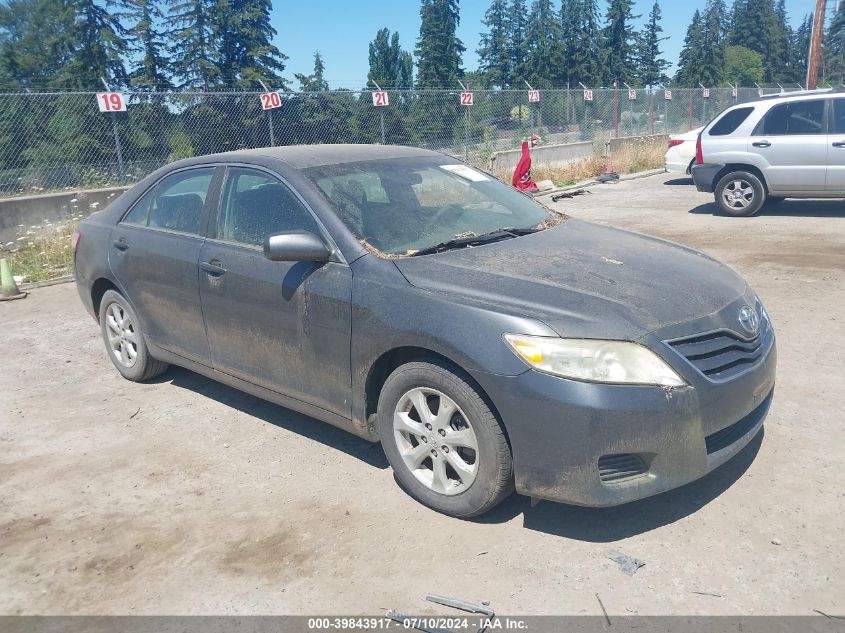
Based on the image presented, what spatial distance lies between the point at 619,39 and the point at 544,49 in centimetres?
994

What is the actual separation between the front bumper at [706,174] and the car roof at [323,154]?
8.48 metres

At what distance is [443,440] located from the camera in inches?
136

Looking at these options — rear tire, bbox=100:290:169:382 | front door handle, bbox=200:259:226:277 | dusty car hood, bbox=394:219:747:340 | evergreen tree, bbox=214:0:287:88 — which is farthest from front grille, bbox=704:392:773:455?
evergreen tree, bbox=214:0:287:88

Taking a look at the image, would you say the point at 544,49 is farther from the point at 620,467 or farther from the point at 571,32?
the point at 620,467

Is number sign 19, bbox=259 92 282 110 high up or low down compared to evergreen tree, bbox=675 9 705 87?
down

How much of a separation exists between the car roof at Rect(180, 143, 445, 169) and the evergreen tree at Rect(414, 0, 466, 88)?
5797 centimetres

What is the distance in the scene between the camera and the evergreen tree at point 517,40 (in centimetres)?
6444

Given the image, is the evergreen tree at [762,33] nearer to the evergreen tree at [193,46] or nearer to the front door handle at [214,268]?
the evergreen tree at [193,46]

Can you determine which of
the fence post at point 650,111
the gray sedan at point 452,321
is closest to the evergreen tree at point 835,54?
the fence post at point 650,111

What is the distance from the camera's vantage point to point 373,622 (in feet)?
9.45

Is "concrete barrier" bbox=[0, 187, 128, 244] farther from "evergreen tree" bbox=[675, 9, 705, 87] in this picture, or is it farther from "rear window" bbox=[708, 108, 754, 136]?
"evergreen tree" bbox=[675, 9, 705, 87]

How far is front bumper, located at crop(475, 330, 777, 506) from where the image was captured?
9.98 feet

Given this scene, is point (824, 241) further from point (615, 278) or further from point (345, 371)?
point (345, 371)

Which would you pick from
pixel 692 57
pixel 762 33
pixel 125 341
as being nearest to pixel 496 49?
pixel 692 57
